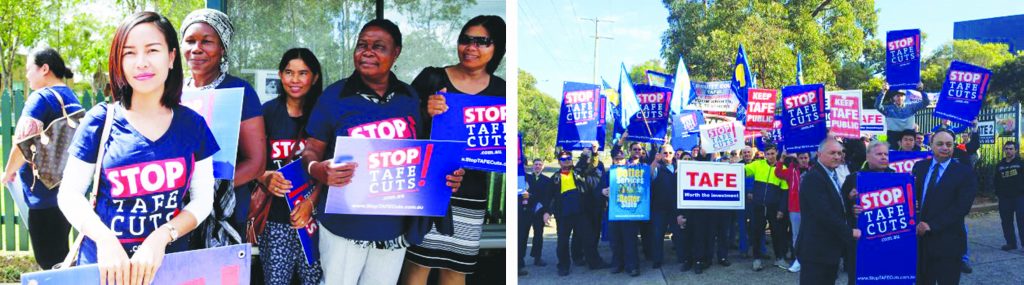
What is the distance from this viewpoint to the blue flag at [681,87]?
3461 mm

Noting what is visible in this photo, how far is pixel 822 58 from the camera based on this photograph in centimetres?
345

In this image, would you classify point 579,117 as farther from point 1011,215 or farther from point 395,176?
point 1011,215

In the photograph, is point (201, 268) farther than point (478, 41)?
No

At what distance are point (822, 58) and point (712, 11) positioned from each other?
1.74 ft

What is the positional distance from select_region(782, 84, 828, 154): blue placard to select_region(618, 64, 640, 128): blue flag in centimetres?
67

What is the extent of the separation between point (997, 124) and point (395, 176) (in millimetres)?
2625

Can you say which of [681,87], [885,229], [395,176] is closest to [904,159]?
[885,229]

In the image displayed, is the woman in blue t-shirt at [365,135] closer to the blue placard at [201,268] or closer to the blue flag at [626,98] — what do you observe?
the blue placard at [201,268]

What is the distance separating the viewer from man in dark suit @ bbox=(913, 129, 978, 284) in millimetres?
3455

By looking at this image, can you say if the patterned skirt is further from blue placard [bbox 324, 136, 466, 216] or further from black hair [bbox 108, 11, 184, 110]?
black hair [bbox 108, 11, 184, 110]

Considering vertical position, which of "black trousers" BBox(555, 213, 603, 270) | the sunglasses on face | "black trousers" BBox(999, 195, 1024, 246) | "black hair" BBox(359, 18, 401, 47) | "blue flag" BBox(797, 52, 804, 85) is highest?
"black hair" BBox(359, 18, 401, 47)

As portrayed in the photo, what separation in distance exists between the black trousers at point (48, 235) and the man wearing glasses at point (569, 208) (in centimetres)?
242

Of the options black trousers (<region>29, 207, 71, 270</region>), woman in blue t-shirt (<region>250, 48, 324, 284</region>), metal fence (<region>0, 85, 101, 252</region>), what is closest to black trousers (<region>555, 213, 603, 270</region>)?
woman in blue t-shirt (<region>250, 48, 324, 284</region>)

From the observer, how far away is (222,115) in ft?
9.11
